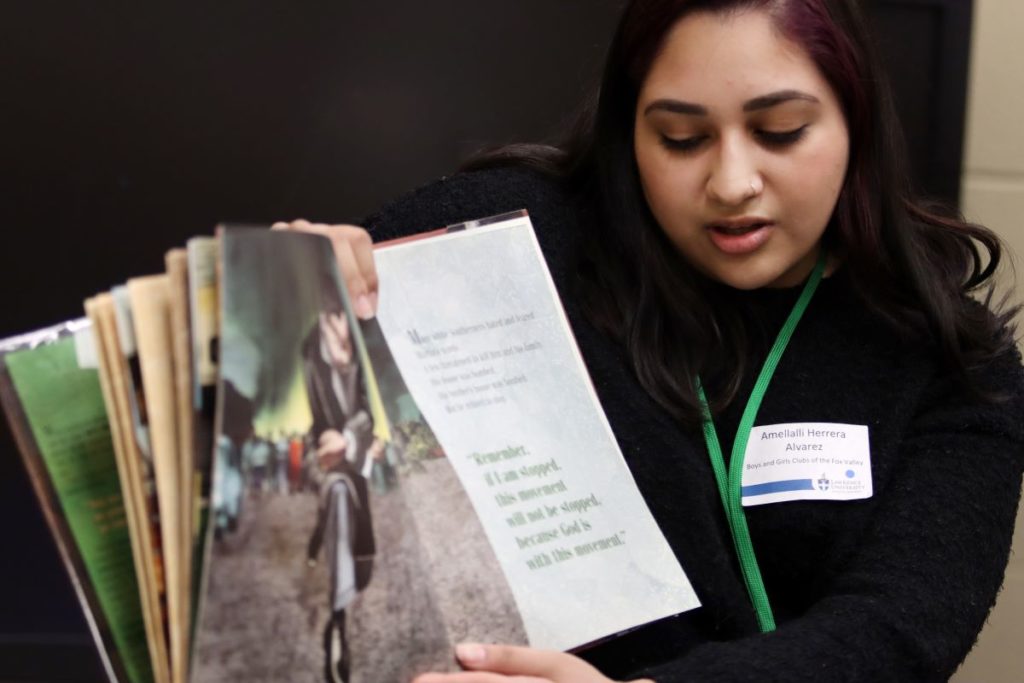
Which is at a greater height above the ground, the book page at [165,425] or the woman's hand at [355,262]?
the woman's hand at [355,262]

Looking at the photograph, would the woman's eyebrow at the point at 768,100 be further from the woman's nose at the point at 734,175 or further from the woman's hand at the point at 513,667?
the woman's hand at the point at 513,667

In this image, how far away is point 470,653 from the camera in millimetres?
652

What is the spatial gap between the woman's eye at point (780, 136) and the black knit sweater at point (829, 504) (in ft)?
0.65

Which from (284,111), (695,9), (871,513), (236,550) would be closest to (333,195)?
(284,111)

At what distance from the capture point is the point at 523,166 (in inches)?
46.2

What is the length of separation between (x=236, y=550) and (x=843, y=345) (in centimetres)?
75

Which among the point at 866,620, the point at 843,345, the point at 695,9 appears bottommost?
the point at 866,620

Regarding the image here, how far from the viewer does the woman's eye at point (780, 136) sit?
3.23 feet

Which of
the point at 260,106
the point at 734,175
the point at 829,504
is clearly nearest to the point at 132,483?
the point at 734,175

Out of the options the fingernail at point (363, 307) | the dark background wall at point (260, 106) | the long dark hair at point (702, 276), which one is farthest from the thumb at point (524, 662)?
the dark background wall at point (260, 106)

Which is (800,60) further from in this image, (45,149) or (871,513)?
(45,149)

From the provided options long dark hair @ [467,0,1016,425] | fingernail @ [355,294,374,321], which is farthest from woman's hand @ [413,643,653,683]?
long dark hair @ [467,0,1016,425]

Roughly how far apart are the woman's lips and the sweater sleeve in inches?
9.6

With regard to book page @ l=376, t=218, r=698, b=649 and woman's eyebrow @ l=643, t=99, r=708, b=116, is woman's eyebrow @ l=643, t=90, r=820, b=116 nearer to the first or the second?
woman's eyebrow @ l=643, t=99, r=708, b=116
